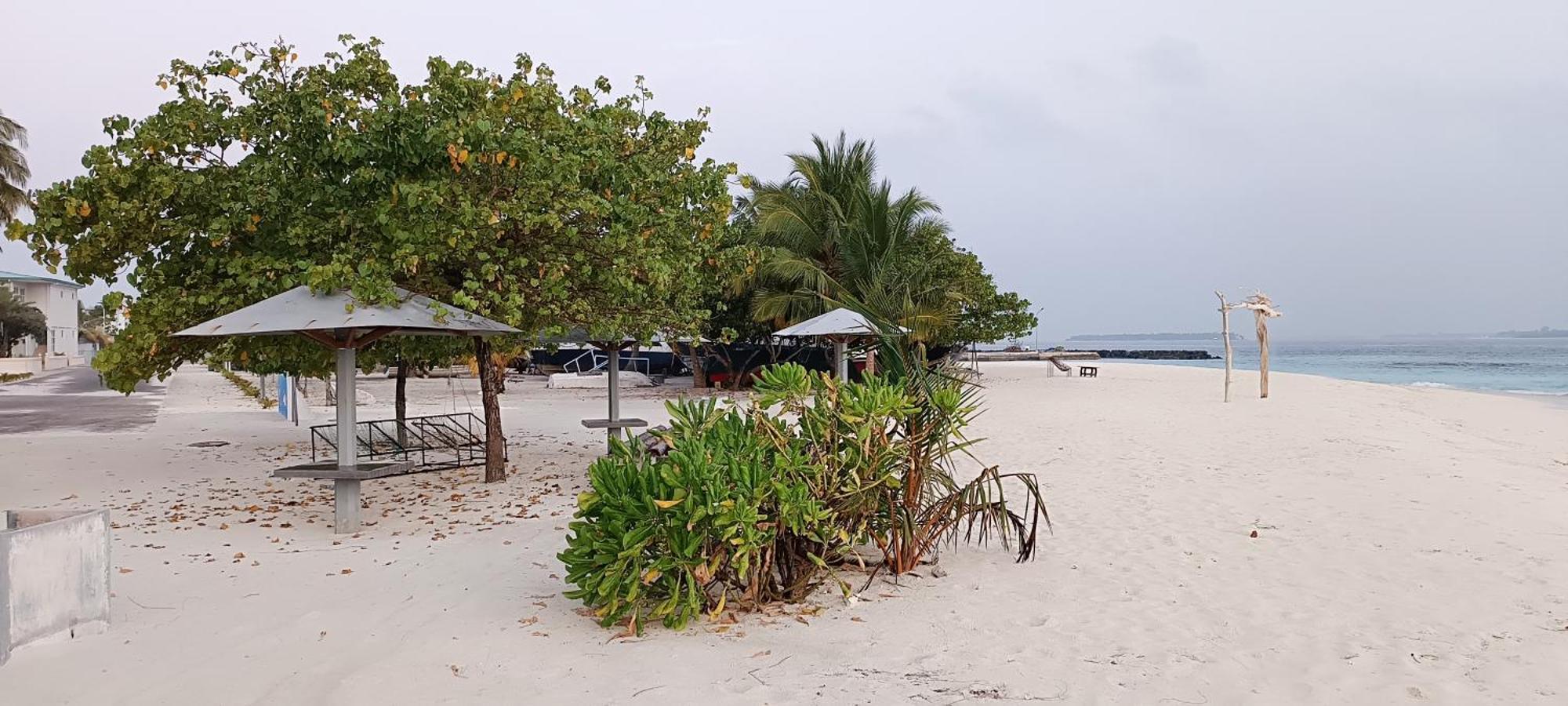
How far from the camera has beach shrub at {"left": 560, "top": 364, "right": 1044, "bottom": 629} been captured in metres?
4.19

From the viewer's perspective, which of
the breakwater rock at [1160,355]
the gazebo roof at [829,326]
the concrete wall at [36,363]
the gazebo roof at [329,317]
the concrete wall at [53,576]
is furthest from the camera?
the breakwater rock at [1160,355]

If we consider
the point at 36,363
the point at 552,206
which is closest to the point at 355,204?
the point at 552,206

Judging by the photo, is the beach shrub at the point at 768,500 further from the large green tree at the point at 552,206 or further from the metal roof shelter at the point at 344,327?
the large green tree at the point at 552,206

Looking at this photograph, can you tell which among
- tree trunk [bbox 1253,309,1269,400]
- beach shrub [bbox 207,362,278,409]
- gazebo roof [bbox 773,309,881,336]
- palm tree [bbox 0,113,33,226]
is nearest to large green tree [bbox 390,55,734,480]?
gazebo roof [bbox 773,309,881,336]

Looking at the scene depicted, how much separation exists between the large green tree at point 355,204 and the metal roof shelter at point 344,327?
0.22 m

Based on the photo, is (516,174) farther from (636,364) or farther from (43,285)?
(43,285)

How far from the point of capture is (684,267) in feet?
29.5

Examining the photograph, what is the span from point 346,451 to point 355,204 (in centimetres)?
220

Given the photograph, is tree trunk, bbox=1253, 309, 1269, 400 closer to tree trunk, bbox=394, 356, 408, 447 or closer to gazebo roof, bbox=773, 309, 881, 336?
gazebo roof, bbox=773, 309, 881, 336

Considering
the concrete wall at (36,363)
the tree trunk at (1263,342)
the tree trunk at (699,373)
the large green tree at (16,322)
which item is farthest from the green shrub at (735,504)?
the large green tree at (16,322)

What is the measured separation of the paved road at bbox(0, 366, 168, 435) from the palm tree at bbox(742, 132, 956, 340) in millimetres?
12002

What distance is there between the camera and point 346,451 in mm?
6828

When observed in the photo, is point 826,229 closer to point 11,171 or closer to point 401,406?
point 401,406

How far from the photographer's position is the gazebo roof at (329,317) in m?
6.24
